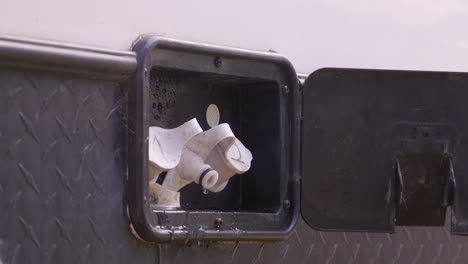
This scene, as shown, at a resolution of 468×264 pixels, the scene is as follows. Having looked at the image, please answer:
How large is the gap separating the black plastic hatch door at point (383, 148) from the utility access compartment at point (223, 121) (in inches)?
4.6

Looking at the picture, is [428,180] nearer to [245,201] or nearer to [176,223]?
[245,201]

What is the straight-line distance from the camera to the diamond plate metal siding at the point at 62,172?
8.40 ft

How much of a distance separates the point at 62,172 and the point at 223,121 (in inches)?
31.4

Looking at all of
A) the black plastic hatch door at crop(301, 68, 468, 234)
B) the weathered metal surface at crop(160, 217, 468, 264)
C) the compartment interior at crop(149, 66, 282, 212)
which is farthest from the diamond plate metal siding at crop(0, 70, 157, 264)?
the black plastic hatch door at crop(301, 68, 468, 234)

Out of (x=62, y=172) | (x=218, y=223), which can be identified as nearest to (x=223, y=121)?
(x=218, y=223)

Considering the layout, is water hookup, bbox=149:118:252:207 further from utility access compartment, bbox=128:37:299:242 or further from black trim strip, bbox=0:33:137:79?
black trim strip, bbox=0:33:137:79

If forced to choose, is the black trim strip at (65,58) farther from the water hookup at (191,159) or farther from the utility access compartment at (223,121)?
the water hookup at (191,159)

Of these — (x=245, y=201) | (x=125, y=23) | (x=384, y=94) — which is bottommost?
(x=245, y=201)

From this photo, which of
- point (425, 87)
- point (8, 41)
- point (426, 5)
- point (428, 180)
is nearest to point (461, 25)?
point (426, 5)

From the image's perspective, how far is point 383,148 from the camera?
3467mm

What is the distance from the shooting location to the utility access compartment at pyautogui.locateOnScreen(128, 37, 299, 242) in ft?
9.46

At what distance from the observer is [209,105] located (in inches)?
130

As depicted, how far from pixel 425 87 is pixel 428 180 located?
0.31m

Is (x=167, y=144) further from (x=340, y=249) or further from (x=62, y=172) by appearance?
(x=340, y=249)
